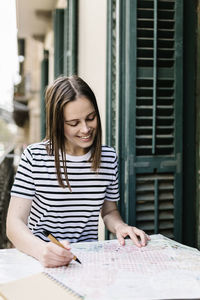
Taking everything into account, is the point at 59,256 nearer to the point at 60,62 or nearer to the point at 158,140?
the point at 158,140

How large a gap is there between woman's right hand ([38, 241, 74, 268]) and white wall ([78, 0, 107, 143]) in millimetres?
1664

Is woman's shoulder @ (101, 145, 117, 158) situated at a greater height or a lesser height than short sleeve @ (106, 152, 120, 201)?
greater

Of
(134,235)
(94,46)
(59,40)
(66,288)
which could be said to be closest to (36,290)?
(66,288)

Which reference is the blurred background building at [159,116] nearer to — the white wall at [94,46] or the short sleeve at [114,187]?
the short sleeve at [114,187]

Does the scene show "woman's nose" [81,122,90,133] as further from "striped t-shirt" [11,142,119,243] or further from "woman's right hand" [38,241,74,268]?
"woman's right hand" [38,241,74,268]

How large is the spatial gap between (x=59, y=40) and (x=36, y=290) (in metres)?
4.89

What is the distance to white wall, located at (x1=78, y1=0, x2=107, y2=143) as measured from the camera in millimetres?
2883

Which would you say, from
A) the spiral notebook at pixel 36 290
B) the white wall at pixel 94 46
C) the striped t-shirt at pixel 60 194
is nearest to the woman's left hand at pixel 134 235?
the striped t-shirt at pixel 60 194

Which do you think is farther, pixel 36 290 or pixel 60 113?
pixel 60 113

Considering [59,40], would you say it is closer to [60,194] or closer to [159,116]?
[159,116]

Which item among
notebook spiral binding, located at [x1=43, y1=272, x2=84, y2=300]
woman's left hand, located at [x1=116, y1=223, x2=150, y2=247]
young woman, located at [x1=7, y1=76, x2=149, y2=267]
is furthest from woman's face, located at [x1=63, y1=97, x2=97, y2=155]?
notebook spiral binding, located at [x1=43, y1=272, x2=84, y2=300]

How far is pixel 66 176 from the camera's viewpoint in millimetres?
1665

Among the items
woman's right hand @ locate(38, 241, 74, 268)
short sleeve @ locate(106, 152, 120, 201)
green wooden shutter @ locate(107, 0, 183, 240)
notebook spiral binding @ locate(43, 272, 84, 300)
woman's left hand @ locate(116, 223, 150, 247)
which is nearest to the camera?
notebook spiral binding @ locate(43, 272, 84, 300)

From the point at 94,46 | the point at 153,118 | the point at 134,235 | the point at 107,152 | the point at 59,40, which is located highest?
the point at 59,40
